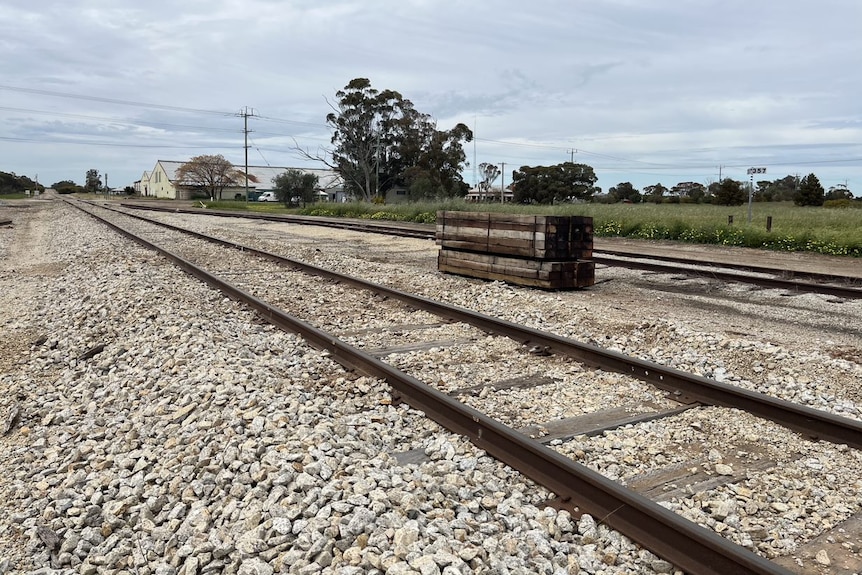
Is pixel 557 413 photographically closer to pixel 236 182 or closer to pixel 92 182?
pixel 236 182

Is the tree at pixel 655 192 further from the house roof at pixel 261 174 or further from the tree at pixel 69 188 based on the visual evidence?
the tree at pixel 69 188

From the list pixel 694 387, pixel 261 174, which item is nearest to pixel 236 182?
pixel 261 174

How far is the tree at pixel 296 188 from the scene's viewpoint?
66.9 metres

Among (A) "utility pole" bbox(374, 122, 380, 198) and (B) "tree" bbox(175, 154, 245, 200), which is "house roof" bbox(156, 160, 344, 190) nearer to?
(B) "tree" bbox(175, 154, 245, 200)

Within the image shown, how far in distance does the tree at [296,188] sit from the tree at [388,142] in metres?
A: 2.68

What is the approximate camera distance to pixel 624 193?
90.6 meters

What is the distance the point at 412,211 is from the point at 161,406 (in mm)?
32581

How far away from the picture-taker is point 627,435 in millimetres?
4574

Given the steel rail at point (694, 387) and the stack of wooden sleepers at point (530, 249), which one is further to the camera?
the stack of wooden sleepers at point (530, 249)

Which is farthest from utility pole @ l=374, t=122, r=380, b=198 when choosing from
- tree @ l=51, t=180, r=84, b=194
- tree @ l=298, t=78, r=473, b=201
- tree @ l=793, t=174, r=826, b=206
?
tree @ l=51, t=180, r=84, b=194

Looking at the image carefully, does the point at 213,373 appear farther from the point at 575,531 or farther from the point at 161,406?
the point at 575,531

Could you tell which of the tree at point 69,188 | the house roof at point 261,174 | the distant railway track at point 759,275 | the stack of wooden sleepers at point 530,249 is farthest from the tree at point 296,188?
the tree at point 69,188

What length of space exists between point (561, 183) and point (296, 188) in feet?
101

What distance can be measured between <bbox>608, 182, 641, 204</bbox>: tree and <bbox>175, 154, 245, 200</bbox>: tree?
195ft
